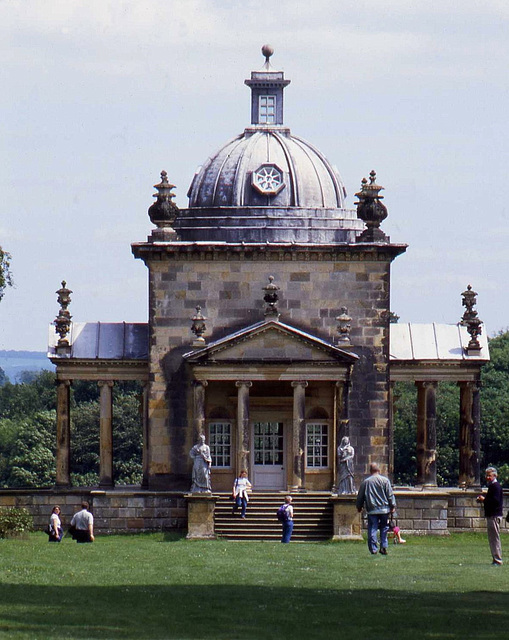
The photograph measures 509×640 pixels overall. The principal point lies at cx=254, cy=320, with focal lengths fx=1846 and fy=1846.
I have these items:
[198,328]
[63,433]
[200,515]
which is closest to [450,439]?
[63,433]

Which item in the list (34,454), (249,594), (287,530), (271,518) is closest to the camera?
(249,594)

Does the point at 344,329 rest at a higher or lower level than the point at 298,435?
higher

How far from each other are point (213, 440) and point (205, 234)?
6.71m

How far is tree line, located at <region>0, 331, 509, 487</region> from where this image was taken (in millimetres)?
90938

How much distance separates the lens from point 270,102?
60.8m

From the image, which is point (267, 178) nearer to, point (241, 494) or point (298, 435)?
point (298, 435)

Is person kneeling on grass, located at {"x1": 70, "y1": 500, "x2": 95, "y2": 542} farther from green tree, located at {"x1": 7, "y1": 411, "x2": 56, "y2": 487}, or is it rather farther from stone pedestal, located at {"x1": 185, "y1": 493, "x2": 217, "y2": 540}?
green tree, located at {"x1": 7, "y1": 411, "x2": 56, "y2": 487}

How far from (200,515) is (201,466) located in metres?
1.44

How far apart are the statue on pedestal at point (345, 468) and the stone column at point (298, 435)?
2437 millimetres

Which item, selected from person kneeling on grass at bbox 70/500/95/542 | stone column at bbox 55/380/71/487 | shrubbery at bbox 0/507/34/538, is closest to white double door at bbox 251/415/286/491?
stone column at bbox 55/380/71/487

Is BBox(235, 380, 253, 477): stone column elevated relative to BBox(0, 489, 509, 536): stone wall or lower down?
elevated

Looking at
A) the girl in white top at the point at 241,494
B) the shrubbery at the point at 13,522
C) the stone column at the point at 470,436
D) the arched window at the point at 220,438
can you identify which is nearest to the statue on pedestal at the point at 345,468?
the girl in white top at the point at 241,494

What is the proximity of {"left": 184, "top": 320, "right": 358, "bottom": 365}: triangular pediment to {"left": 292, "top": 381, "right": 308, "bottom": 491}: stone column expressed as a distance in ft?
2.81

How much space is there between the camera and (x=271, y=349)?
51031 mm
